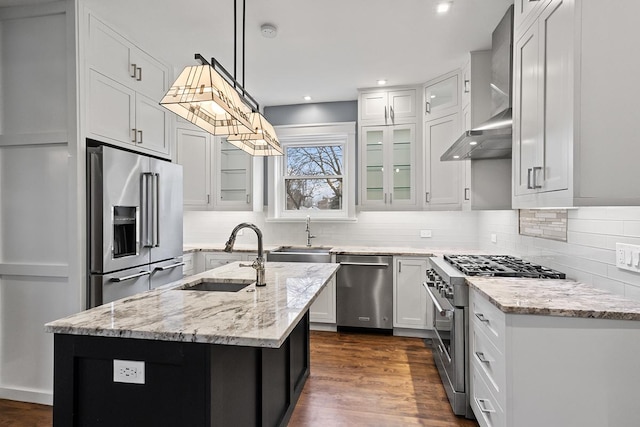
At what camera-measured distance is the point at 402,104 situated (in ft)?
12.6

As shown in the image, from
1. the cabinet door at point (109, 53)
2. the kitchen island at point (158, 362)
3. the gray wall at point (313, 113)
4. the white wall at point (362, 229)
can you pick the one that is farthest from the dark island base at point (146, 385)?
the gray wall at point (313, 113)

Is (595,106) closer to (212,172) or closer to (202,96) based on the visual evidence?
(202,96)

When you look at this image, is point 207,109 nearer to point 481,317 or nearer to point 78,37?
point 78,37

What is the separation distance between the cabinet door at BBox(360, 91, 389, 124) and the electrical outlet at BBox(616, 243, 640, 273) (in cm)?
265

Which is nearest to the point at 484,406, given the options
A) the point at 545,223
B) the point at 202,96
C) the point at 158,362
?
the point at 545,223

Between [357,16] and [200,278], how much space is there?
7.09ft

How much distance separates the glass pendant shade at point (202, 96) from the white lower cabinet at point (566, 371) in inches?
64.5

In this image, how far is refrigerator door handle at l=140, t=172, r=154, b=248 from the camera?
2.73 metres

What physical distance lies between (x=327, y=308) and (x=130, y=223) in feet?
7.18

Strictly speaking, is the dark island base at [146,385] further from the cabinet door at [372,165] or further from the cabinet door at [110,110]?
the cabinet door at [372,165]

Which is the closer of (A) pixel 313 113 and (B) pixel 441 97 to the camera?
(B) pixel 441 97

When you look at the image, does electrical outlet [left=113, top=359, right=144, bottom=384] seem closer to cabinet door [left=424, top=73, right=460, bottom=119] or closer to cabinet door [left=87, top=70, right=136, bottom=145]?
cabinet door [left=87, top=70, right=136, bottom=145]

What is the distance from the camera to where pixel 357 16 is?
247cm

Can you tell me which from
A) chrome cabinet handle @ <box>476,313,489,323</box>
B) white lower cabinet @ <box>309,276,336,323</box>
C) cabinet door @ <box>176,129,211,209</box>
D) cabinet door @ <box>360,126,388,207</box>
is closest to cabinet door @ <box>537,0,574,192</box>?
chrome cabinet handle @ <box>476,313,489,323</box>
